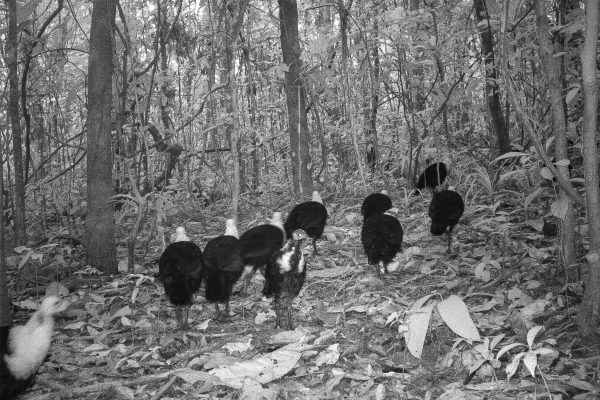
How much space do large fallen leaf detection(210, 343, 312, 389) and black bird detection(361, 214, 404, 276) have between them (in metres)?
1.59

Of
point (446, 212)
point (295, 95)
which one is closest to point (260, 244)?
point (446, 212)

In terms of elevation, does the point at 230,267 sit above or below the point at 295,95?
below

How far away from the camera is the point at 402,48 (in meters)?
8.12

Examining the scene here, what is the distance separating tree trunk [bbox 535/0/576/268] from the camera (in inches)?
136

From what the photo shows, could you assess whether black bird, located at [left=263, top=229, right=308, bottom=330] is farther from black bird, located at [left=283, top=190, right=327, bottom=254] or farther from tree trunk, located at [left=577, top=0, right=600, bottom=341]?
tree trunk, located at [left=577, top=0, right=600, bottom=341]

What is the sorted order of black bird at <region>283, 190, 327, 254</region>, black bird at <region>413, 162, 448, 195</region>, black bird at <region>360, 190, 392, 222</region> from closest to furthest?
black bird at <region>283, 190, 327, 254</region>, black bird at <region>360, 190, 392, 222</region>, black bird at <region>413, 162, 448, 195</region>

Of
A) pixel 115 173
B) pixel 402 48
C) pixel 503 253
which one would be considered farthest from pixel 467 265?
pixel 115 173

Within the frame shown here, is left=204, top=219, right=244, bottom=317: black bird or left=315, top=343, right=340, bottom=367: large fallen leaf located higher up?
left=204, top=219, right=244, bottom=317: black bird

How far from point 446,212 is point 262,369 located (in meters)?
2.81

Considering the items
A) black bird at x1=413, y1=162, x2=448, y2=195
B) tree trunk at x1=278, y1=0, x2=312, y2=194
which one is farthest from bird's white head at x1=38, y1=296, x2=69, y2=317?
black bird at x1=413, y1=162, x2=448, y2=195

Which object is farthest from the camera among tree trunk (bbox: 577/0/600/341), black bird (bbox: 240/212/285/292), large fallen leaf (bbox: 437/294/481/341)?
black bird (bbox: 240/212/285/292)

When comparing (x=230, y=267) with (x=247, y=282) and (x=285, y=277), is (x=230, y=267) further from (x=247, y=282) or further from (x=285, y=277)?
(x=247, y=282)

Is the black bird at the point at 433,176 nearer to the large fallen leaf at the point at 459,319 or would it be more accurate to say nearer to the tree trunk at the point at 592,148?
the tree trunk at the point at 592,148

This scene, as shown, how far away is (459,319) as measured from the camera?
2.49m
